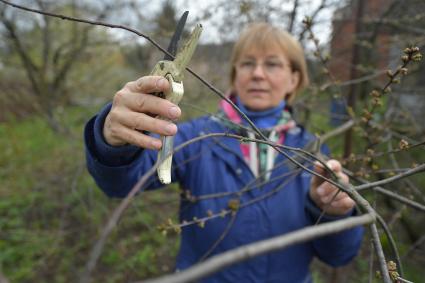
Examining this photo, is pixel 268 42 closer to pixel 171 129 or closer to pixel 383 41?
pixel 171 129

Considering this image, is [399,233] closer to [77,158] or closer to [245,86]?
[245,86]

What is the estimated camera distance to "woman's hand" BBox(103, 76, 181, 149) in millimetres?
767

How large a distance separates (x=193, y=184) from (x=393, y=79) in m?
1.11

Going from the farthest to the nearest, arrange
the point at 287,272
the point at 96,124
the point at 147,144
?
the point at 287,272 < the point at 96,124 < the point at 147,144

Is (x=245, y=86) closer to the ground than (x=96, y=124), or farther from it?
farther from it

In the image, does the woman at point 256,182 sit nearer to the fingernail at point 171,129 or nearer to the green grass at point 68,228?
the fingernail at point 171,129

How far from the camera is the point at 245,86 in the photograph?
186 cm

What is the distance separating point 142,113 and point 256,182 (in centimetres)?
87

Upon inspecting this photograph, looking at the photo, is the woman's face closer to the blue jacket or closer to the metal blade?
the blue jacket

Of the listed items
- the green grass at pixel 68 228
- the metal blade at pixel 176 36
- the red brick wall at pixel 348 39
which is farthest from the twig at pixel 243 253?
the green grass at pixel 68 228

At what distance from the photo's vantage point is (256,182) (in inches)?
62.6

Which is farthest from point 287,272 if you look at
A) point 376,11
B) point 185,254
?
point 376,11

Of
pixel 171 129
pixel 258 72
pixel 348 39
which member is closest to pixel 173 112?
pixel 171 129

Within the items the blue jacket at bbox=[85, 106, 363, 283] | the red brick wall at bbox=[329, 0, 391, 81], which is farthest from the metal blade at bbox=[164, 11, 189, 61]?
the red brick wall at bbox=[329, 0, 391, 81]
